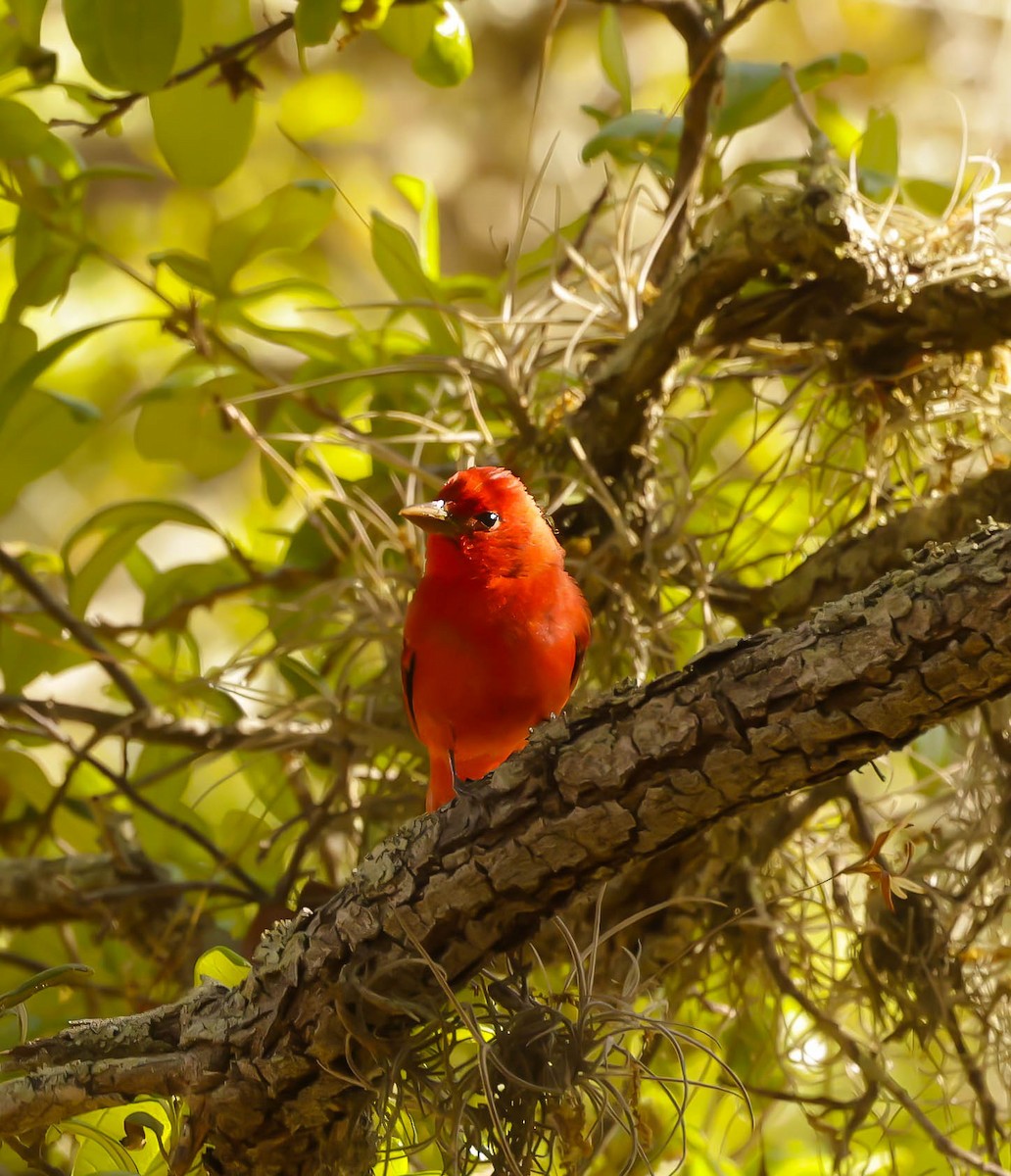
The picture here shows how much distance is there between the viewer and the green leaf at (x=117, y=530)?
8.09ft

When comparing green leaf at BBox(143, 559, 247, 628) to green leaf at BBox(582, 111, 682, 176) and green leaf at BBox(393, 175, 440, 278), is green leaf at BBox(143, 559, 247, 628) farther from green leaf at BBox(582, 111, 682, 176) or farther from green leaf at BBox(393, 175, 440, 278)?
green leaf at BBox(582, 111, 682, 176)

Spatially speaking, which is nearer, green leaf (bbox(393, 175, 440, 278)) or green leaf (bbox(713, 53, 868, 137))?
green leaf (bbox(713, 53, 868, 137))

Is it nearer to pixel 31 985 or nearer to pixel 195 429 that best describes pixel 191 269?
pixel 195 429

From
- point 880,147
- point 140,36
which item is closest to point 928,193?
point 880,147

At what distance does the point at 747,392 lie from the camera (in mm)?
2424

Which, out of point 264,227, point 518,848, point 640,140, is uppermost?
point 264,227

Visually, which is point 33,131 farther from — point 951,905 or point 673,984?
point 951,905

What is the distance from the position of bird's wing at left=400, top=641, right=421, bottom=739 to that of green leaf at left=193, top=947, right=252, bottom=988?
22.5 inches

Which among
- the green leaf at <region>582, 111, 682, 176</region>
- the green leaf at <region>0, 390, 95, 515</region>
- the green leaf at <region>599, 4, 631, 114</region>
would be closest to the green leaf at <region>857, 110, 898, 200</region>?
the green leaf at <region>582, 111, 682, 176</region>

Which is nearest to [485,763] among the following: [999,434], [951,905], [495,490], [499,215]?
[495,490]

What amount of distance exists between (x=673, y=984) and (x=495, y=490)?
88 cm

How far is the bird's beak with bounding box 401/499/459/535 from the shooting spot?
2.04 m

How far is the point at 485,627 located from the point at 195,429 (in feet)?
3.09

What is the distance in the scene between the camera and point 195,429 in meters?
2.61
